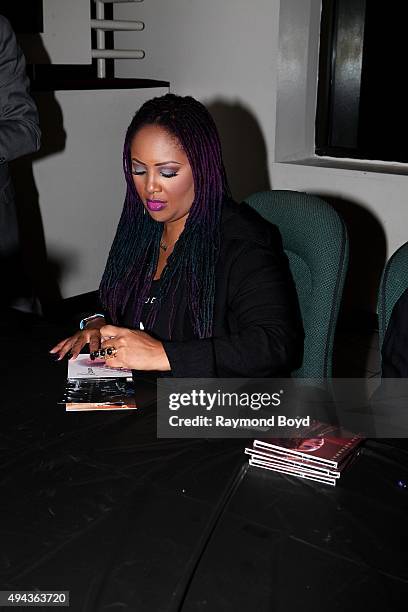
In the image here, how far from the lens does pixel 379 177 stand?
3.77 m

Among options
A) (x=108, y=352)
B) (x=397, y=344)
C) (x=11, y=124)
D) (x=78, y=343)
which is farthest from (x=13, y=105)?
(x=397, y=344)

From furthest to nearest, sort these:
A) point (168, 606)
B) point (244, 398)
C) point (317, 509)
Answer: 1. point (244, 398)
2. point (317, 509)
3. point (168, 606)

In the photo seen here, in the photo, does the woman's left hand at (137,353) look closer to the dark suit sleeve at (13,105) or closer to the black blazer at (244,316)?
the black blazer at (244,316)

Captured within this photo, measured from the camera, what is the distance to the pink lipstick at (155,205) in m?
1.72

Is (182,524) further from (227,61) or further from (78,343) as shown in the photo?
(227,61)

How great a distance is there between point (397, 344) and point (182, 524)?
75cm

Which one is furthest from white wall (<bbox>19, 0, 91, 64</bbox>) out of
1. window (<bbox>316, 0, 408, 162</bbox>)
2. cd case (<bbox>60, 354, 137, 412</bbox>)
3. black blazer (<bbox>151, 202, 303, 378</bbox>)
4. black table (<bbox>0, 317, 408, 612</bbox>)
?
black table (<bbox>0, 317, 408, 612</bbox>)

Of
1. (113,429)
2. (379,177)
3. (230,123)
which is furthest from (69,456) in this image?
(230,123)

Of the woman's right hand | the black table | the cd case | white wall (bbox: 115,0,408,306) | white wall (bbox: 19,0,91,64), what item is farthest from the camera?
white wall (bbox: 19,0,91,64)

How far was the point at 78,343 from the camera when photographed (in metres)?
1.68

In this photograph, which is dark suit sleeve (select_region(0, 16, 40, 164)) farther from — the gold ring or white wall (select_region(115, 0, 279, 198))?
white wall (select_region(115, 0, 279, 198))

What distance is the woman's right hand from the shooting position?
1.66 meters

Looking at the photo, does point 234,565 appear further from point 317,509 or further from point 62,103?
point 62,103

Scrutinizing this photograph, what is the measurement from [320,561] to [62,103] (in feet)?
10.8
